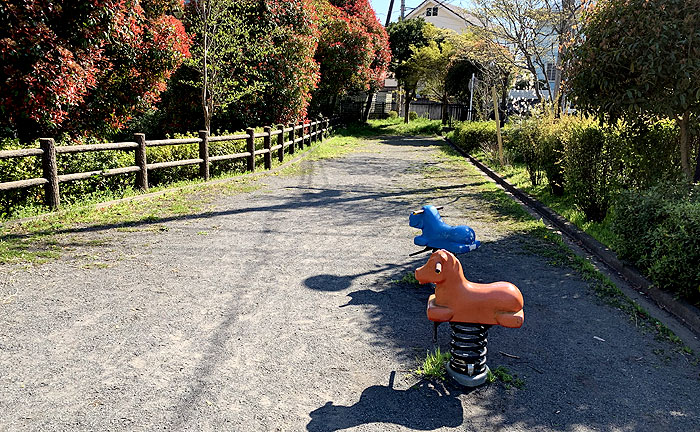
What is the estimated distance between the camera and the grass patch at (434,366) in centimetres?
334

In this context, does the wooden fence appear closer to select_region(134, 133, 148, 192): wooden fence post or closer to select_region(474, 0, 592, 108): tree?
select_region(134, 133, 148, 192): wooden fence post

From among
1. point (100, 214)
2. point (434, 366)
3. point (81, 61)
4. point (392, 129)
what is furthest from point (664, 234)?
point (392, 129)

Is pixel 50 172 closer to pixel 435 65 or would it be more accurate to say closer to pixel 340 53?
pixel 340 53

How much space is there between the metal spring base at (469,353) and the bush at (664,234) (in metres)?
2.19

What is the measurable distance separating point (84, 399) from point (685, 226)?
4.74 metres

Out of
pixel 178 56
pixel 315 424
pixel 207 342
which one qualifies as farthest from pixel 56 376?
pixel 178 56

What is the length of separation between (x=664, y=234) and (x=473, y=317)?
2.54 meters

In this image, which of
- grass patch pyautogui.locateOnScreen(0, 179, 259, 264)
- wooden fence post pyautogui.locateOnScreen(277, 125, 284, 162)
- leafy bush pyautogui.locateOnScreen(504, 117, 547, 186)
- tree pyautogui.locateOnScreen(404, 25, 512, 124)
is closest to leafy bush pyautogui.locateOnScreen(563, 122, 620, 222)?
leafy bush pyautogui.locateOnScreen(504, 117, 547, 186)

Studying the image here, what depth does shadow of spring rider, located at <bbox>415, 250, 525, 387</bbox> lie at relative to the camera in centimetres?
321

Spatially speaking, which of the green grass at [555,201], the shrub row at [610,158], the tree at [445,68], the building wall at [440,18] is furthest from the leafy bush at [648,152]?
the building wall at [440,18]

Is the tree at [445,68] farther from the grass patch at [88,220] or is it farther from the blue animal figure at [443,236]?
the blue animal figure at [443,236]

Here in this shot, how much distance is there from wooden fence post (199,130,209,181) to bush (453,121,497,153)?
869 centimetres

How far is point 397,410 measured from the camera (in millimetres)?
2957

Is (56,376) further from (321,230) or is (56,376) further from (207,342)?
(321,230)
